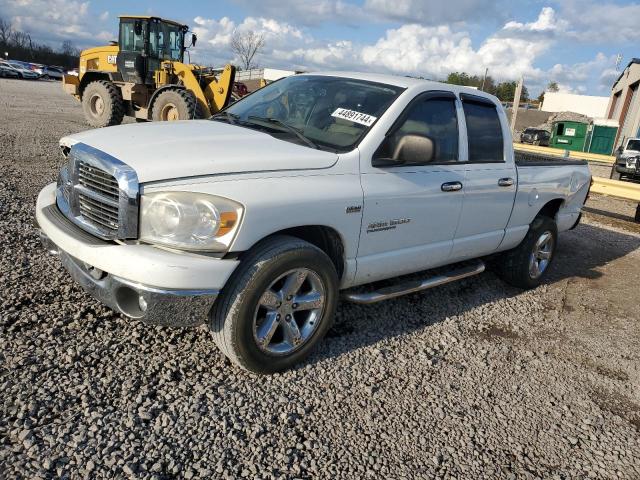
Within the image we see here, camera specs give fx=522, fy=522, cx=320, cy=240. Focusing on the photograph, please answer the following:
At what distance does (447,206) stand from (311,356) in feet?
5.24

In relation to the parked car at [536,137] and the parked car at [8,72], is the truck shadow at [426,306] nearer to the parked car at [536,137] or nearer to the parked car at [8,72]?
the parked car at [536,137]

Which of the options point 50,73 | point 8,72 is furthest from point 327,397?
point 50,73

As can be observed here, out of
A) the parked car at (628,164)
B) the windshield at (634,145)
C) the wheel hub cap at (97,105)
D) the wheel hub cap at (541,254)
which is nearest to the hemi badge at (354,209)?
the wheel hub cap at (541,254)

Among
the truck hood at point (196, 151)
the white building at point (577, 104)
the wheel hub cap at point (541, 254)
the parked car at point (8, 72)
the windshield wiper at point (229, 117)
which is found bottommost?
the parked car at point (8, 72)

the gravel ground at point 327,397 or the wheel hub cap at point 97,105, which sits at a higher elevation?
the wheel hub cap at point 97,105

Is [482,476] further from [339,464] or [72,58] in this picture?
[72,58]

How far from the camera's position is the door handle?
4.03m

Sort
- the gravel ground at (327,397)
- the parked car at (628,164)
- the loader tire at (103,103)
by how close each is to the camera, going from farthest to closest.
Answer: the parked car at (628,164), the loader tire at (103,103), the gravel ground at (327,397)

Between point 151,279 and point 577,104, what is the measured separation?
224ft

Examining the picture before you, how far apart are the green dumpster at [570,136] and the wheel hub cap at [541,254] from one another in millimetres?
24972

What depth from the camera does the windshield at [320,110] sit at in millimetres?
3666

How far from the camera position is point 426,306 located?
475cm

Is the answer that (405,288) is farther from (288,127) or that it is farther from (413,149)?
(288,127)

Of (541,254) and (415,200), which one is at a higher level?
(415,200)
